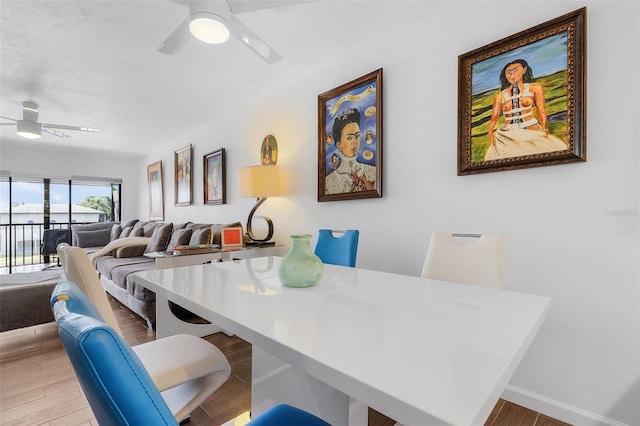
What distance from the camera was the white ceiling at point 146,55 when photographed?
2.04 metres

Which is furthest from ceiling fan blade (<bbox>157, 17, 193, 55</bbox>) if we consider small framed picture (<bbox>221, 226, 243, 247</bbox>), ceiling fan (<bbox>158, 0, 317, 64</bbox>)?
small framed picture (<bbox>221, 226, 243, 247</bbox>)

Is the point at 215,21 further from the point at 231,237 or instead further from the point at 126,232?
the point at 126,232

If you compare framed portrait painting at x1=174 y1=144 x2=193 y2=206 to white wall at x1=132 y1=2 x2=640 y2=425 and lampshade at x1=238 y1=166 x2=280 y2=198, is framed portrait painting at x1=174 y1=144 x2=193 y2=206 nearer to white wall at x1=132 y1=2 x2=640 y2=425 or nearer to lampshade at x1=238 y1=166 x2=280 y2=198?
lampshade at x1=238 y1=166 x2=280 y2=198

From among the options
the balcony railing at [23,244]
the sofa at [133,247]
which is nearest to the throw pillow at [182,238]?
the sofa at [133,247]

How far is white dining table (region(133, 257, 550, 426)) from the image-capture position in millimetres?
485

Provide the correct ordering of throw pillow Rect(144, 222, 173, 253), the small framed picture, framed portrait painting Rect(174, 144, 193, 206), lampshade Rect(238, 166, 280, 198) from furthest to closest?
framed portrait painting Rect(174, 144, 193, 206) → throw pillow Rect(144, 222, 173, 253) → lampshade Rect(238, 166, 280, 198) → the small framed picture

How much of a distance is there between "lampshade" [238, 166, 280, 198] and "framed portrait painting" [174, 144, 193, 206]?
2.17 meters

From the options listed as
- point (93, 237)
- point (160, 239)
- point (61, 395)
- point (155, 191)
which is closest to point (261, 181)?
point (160, 239)

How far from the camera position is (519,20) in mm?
1759

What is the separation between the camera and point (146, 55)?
256 cm

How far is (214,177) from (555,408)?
13.8 feet

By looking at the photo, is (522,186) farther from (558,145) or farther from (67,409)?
(67,409)

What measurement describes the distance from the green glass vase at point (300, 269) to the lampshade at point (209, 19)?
3.92 feet

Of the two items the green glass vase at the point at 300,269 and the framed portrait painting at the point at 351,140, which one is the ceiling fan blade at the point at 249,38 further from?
the green glass vase at the point at 300,269
